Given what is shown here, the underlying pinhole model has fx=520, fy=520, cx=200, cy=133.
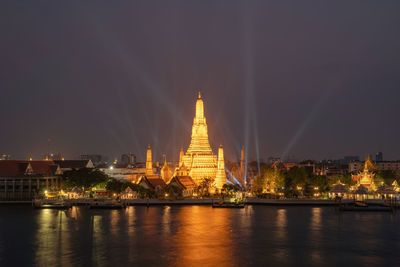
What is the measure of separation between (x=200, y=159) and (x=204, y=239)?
42710 millimetres

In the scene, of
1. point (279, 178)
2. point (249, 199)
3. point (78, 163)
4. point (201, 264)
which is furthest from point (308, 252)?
point (78, 163)

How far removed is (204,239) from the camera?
1624 inches

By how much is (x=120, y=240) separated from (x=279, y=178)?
40.2m

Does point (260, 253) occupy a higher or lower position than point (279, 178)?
lower

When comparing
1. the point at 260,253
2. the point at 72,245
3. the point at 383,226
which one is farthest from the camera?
the point at 383,226

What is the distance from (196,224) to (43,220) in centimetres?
1685

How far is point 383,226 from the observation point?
48625 mm

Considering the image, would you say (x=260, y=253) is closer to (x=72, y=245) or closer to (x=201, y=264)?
(x=201, y=264)

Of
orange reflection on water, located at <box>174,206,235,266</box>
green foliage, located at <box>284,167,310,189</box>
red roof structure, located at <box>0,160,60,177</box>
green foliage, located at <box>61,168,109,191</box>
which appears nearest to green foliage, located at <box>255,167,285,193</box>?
green foliage, located at <box>284,167,310,189</box>

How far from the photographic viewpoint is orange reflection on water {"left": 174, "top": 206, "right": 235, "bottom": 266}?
112ft

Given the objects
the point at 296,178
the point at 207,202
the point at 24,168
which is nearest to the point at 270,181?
the point at 296,178

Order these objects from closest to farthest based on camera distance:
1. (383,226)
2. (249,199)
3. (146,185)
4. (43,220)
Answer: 1. (383,226)
2. (43,220)
3. (249,199)
4. (146,185)

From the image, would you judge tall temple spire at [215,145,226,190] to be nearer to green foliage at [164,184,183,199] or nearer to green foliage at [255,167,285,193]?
green foliage at [255,167,285,193]

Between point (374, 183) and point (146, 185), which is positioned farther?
point (374, 183)
